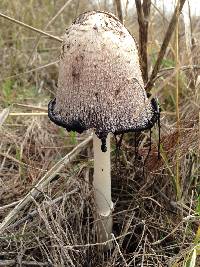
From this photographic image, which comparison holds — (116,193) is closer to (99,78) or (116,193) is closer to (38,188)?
(38,188)

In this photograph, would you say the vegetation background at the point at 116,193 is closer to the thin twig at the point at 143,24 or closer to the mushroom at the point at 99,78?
the thin twig at the point at 143,24

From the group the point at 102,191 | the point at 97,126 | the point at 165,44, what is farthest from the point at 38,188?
the point at 165,44

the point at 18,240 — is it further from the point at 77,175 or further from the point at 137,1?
the point at 137,1

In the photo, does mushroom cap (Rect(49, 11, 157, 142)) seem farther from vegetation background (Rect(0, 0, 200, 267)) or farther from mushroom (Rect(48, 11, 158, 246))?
vegetation background (Rect(0, 0, 200, 267))

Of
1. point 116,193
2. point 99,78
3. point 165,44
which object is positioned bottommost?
point 116,193

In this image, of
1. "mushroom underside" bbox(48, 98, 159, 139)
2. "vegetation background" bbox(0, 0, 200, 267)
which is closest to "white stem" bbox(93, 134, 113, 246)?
"vegetation background" bbox(0, 0, 200, 267)

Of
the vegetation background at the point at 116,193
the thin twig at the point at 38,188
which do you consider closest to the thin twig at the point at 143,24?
the vegetation background at the point at 116,193

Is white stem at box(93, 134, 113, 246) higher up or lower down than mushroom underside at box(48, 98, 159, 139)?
lower down

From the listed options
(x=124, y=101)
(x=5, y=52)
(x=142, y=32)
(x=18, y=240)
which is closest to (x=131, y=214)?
(x=18, y=240)
